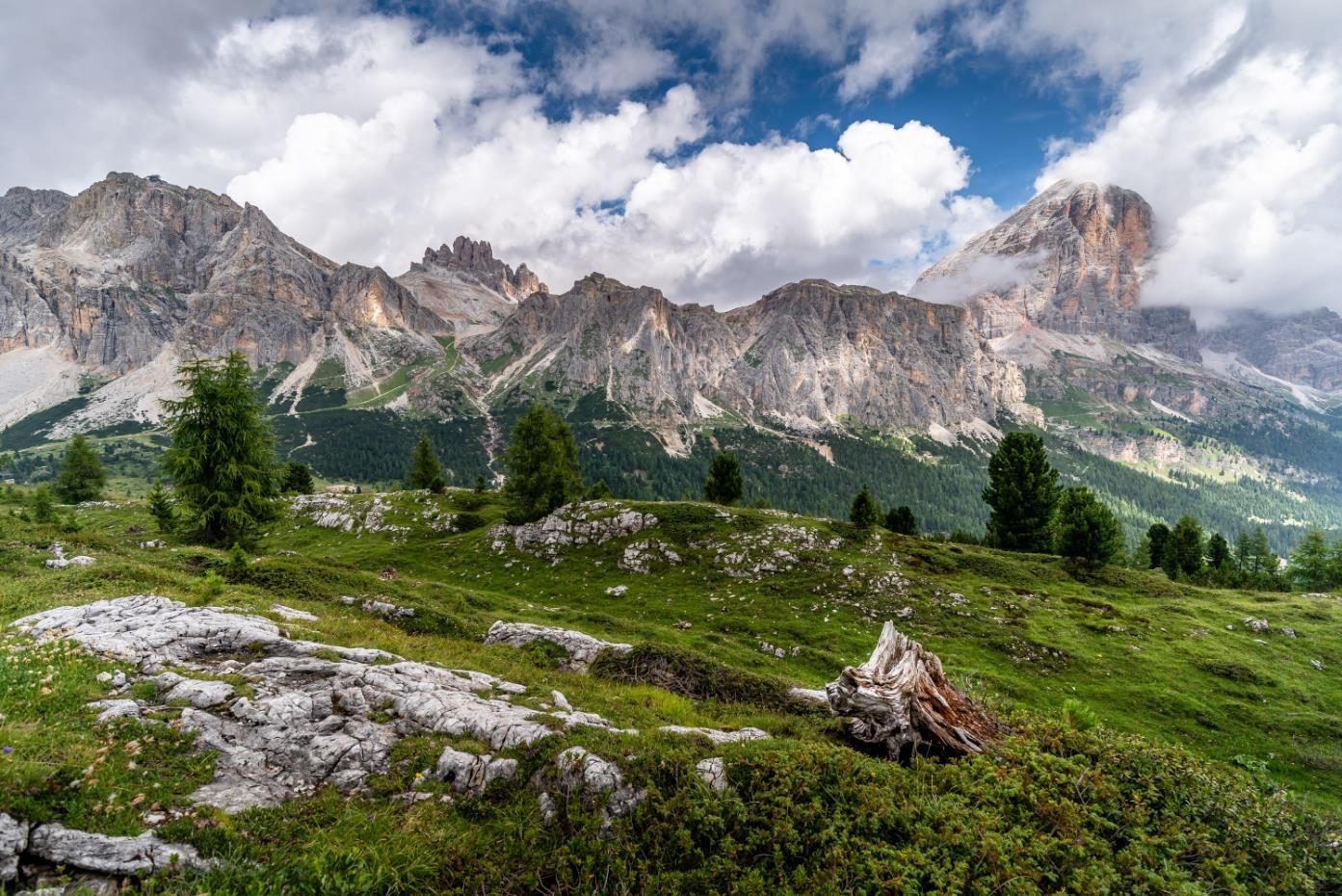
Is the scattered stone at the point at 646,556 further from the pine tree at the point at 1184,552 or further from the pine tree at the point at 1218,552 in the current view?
the pine tree at the point at 1218,552

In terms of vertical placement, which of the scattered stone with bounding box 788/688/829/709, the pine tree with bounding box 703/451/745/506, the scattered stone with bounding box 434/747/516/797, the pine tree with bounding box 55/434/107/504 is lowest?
the pine tree with bounding box 55/434/107/504

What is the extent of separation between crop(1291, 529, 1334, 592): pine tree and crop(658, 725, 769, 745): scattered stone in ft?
303

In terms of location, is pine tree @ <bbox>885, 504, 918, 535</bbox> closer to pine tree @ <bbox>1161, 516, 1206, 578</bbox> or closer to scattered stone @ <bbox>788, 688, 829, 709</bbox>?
pine tree @ <bbox>1161, 516, 1206, 578</bbox>

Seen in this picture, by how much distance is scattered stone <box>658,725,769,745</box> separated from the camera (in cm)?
1116

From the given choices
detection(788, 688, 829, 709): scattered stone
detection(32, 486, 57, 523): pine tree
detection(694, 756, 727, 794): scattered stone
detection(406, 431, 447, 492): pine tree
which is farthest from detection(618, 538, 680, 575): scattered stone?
detection(406, 431, 447, 492): pine tree

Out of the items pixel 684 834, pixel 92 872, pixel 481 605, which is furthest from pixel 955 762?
pixel 481 605

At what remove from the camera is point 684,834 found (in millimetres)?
7906

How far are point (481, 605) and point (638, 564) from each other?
18.5 metres

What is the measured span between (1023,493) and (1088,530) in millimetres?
10319

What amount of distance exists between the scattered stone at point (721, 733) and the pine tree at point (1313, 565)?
92436 mm

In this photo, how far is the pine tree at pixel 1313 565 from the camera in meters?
63.1

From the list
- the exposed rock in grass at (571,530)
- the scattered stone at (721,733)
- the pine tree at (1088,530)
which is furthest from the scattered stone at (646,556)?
the pine tree at (1088,530)

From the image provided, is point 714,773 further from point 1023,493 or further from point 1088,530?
point 1023,493

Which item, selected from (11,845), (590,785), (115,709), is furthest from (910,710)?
(115,709)
